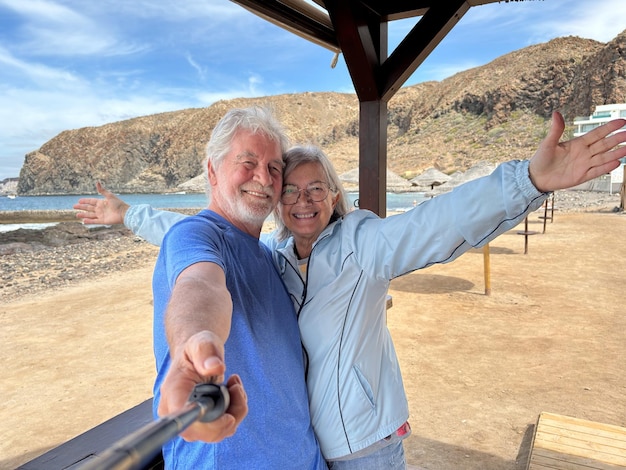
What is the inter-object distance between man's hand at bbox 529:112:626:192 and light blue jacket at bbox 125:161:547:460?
7 centimetres

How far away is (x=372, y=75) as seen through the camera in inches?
139

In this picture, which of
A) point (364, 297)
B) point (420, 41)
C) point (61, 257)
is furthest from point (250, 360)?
point (61, 257)

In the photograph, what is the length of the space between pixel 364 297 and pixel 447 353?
3911 mm

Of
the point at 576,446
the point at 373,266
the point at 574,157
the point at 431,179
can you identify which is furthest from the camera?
the point at 431,179

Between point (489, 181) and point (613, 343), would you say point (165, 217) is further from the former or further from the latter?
point (613, 343)

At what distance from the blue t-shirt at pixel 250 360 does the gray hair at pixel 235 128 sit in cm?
25

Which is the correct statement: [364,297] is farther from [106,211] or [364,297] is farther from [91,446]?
[106,211]

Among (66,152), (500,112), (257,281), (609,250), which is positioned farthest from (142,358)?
(66,152)

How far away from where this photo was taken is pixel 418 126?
88.4 metres

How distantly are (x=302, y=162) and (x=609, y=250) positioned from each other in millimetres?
11171

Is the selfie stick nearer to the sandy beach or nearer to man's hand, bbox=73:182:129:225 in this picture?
man's hand, bbox=73:182:129:225

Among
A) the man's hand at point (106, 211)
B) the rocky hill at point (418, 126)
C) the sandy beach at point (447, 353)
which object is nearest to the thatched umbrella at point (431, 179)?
the sandy beach at point (447, 353)

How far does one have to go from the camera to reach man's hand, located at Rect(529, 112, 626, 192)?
1.07 metres

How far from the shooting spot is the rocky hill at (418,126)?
68250 mm
